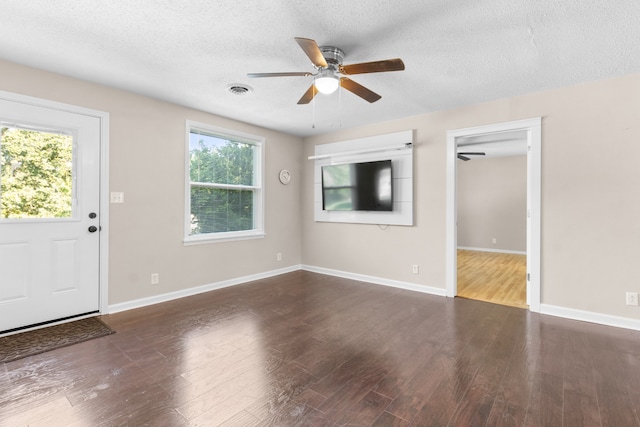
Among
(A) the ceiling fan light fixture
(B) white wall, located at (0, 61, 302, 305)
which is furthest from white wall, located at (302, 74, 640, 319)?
(B) white wall, located at (0, 61, 302, 305)

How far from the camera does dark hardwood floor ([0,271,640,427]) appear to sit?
169 centimetres

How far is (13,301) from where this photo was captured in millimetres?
2723

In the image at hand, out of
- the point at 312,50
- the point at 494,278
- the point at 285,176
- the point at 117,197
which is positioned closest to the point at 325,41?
the point at 312,50

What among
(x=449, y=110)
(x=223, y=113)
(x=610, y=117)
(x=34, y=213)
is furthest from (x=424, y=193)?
(x=34, y=213)

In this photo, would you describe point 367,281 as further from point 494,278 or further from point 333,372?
point 333,372

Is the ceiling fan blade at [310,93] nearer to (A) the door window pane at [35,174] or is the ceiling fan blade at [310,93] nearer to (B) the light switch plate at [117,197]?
(B) the light switch plate at [117,197]

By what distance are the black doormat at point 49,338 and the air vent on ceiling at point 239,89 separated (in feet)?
8.56

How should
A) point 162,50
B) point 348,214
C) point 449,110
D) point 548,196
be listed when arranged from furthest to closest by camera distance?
1. point 348,214
2. point 449,110
3. point 548,196
4. point 162,50

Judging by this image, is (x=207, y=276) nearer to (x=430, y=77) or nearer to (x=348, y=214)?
(x=348, y=214)

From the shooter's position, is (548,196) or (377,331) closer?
(377,331)

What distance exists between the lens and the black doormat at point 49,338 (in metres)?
2.38

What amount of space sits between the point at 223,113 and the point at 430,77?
8.62ft

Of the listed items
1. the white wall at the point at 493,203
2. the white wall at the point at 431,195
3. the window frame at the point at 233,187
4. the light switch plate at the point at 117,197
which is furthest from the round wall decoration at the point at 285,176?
the white wall at the point at 493,203

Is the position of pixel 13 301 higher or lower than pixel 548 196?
lower
